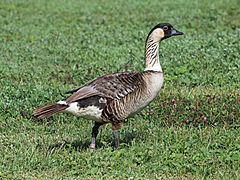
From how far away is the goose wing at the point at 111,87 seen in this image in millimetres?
6090

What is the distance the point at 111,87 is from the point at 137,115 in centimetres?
189

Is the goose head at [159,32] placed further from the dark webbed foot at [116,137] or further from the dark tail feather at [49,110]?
the dark tail feather at [49,110]

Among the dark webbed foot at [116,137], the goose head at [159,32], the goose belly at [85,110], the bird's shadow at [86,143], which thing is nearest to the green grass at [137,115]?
the bird's shadow at [86,143]

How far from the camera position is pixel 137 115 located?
790 centimetres

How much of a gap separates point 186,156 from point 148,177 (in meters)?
0.75

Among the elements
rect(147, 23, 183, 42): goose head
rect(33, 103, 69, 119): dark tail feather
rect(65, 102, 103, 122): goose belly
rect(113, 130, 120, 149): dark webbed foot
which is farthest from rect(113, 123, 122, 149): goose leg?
rect(147, 23, 183, 42): goose head

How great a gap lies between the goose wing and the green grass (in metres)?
0.77

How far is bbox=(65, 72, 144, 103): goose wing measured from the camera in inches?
240

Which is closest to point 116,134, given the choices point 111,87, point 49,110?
point 111,87

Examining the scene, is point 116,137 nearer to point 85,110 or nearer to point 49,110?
point 85,110

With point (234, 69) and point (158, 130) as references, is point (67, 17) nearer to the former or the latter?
point (234, 69)

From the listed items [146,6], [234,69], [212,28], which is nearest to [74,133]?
[234,69]

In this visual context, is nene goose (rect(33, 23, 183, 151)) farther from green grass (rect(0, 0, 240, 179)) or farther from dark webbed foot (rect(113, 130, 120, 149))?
green grass (rect(0, 0, 240, 179))

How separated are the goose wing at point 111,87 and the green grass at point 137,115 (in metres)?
0.77
